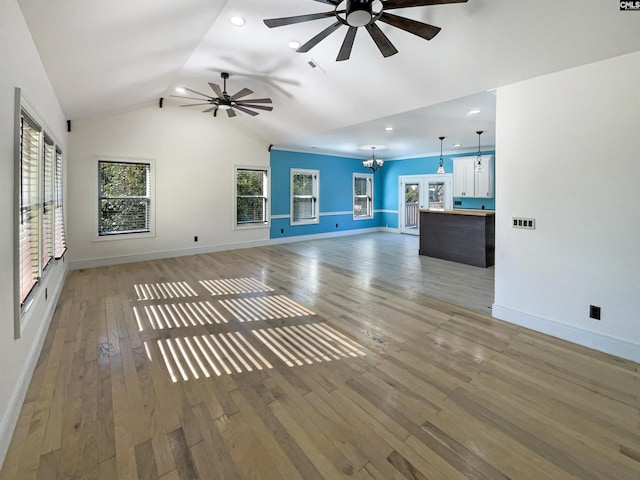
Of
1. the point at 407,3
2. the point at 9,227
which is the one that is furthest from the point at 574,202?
the point at 9,227

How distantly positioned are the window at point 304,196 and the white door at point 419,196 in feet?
10.6

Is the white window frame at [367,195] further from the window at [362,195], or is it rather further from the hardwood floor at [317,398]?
the hardwood floor at [317,398]

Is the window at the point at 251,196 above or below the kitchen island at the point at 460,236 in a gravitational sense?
above

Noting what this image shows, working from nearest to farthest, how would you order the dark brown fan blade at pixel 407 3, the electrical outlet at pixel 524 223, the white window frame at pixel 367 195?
the dark brown fan blade at pixel 407 3 < the electrical outlet at pixel 524 223 < the white window frame at pixel 367 195

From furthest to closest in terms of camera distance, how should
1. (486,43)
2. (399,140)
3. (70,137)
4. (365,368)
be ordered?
(399,140) → (70,137) → (486,43) → (365,368)

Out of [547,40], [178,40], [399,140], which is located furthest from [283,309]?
[399,140]

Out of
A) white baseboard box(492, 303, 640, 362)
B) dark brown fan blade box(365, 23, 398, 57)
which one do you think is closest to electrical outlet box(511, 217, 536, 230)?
white baseboard box(492, 303, 640, 362)

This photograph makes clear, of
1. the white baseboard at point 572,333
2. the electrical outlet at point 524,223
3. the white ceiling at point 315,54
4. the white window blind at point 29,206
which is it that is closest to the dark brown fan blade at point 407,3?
the white ceiling at point 315,54

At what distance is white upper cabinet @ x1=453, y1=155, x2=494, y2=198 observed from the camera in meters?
7.70

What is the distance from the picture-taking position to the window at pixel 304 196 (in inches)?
339

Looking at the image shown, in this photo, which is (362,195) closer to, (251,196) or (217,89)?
(251,196)

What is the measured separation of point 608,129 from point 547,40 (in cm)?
92

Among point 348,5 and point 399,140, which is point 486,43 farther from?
point 399,140

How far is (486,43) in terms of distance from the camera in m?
2.81
